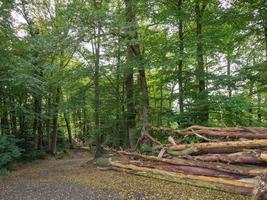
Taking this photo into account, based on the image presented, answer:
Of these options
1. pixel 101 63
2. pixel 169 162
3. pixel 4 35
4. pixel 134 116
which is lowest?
pixel 169 162

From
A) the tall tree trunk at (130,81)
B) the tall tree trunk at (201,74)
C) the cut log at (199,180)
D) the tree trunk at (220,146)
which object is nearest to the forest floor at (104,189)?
the cut log at (199,180)

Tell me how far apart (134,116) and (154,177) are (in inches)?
248

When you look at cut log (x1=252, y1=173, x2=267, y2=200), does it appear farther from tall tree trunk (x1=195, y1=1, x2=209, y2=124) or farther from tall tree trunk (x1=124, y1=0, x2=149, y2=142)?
tall tree trunk (x1=124, y1=0, x2=149, y2=142)

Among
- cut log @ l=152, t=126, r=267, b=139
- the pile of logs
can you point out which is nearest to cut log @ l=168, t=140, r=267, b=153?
the pile of logs

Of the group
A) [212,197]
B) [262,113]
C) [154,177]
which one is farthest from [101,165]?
[262,113]

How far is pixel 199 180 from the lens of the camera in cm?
735

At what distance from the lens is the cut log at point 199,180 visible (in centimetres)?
646

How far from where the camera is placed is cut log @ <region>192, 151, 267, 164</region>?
22.2ft

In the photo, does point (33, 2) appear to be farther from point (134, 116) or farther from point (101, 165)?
point (101, 165)

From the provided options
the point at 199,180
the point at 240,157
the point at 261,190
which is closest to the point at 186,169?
the point at 199,180

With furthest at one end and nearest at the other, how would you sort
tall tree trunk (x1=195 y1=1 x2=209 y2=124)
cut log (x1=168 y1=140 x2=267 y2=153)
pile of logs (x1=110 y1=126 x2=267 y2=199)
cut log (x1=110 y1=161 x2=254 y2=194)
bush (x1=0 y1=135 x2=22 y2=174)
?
tall tree trunk (x1=195 y1=1 x2=209 y2=124)
bush (x1=0 y1=135 x2=22 y2=174)
cut log (x1=168 y1=140 x2=267 y2=153)
pile of logs (x1=110 y1=126 x2=267 y2=199)
cut log (x1=110 y1=161 x2=254 y2=194)

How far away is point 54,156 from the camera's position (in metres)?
20.3

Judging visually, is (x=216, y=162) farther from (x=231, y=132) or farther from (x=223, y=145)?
(x=231, y=132)

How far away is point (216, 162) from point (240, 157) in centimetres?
71
